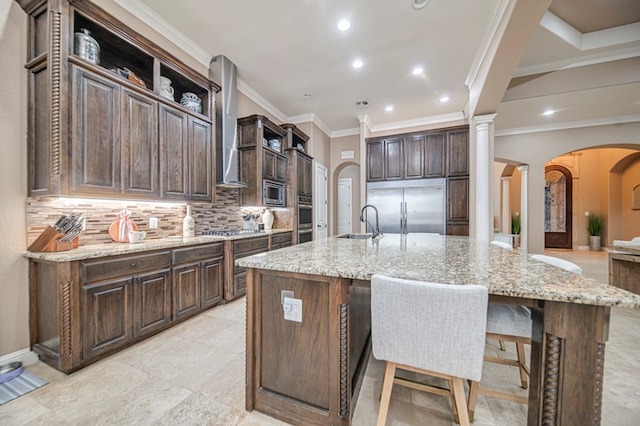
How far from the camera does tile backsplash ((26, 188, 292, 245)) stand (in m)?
1.98

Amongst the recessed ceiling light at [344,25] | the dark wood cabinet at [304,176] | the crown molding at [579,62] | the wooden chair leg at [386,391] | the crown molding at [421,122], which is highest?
the recessed ceiling light at [344,25]

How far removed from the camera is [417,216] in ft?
16.3

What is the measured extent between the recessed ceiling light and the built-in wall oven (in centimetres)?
282

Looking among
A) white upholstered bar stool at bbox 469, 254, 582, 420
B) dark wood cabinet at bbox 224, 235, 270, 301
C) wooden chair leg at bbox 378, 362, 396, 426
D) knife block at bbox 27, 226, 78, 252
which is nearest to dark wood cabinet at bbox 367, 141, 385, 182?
dark wood cabinet at bbox 224, 235, 270, 301

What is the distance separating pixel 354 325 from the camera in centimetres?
153

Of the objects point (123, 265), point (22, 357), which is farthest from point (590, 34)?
point (22, 357)

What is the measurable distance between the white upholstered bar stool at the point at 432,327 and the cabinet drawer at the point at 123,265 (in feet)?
6.74

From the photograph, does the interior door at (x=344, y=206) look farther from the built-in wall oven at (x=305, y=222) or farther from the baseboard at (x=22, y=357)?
the baseboard at (x=22, y=357)

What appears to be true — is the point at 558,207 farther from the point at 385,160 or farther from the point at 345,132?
the point at 345,132

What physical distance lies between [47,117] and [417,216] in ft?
16.9

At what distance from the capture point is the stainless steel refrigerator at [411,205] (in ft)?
15.9

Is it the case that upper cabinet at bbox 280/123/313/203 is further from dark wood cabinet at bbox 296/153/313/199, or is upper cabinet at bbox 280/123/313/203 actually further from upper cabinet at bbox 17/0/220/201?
upper cabinet at bbox 17/0/220/201

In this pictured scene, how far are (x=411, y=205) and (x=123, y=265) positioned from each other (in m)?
4.64

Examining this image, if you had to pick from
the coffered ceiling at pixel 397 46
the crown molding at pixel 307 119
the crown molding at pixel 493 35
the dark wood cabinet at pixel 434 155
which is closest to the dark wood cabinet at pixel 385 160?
the dark wood cabinet at pixel 434 155
